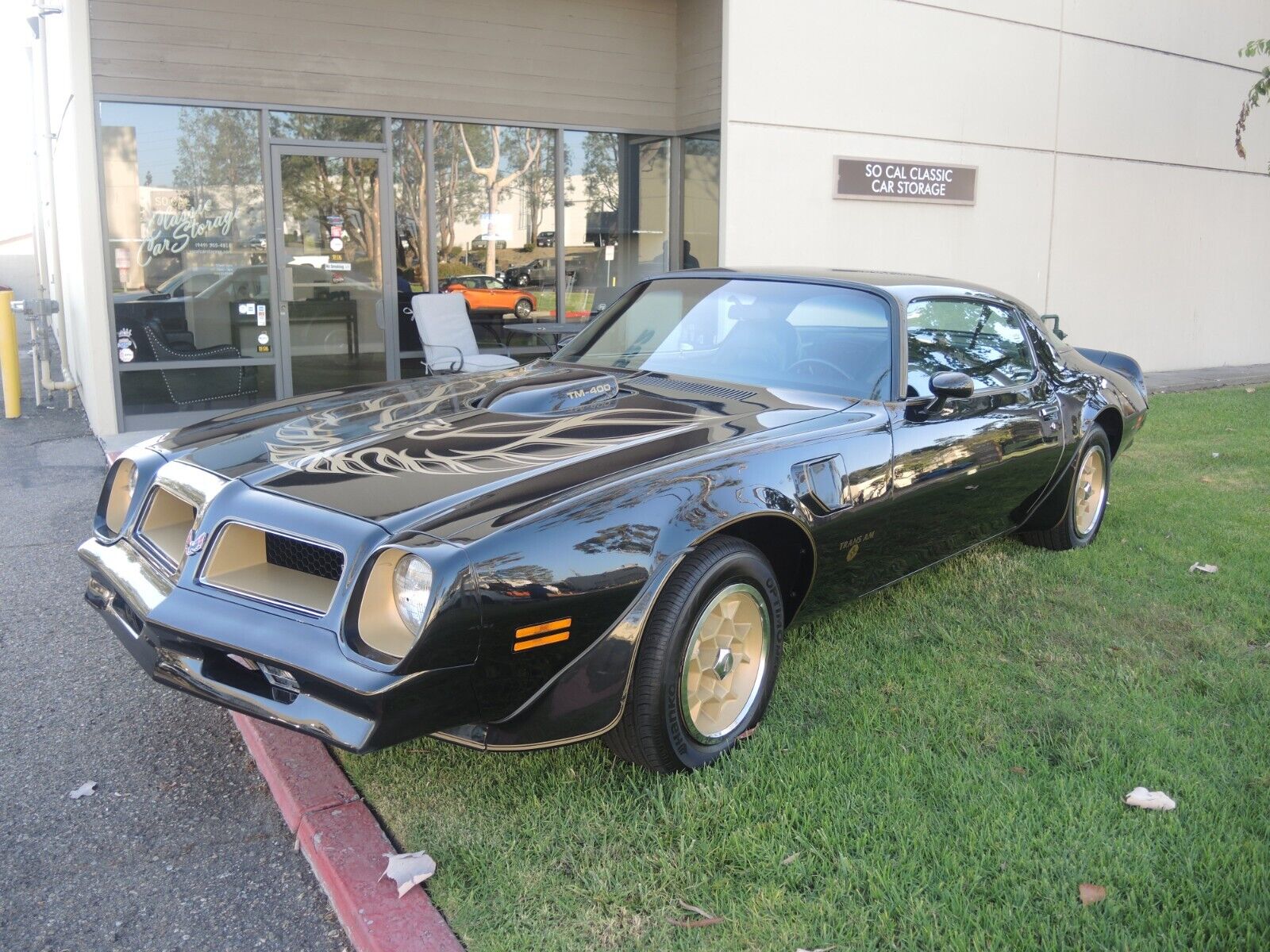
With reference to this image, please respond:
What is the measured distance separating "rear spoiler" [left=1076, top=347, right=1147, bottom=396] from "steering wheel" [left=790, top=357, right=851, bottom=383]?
9.54 ft

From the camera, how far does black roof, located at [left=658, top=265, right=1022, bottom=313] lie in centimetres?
426

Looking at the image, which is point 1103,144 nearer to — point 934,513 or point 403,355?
point 403,355

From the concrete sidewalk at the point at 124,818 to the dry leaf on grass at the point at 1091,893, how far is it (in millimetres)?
1732

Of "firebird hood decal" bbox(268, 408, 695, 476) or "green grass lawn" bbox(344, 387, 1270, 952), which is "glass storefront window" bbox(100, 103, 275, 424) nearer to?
"firebird hood decal" bbox(268, 408, 695, 476)

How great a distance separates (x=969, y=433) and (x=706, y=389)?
3.55ft

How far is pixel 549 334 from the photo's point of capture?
11.3 m

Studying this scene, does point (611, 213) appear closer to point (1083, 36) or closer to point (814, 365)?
point (1083, 36)

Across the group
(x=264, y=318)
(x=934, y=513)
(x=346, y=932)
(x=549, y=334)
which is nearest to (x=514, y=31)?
(x=549, y=334)

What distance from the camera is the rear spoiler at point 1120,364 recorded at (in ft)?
20.8

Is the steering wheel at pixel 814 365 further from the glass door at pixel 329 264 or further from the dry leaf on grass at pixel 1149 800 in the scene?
the glass door at pixel 329 264

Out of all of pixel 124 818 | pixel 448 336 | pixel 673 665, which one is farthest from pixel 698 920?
pixel 448 336

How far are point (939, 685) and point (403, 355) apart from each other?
25.1 ft

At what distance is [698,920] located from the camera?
2.46 meters

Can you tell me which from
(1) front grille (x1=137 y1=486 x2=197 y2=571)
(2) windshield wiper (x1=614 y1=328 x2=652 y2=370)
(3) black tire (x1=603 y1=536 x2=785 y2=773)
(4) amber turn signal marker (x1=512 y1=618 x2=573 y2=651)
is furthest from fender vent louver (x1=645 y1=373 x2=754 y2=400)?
(1) front grille (x1=137 y1=486 x2=197 y2=571)
